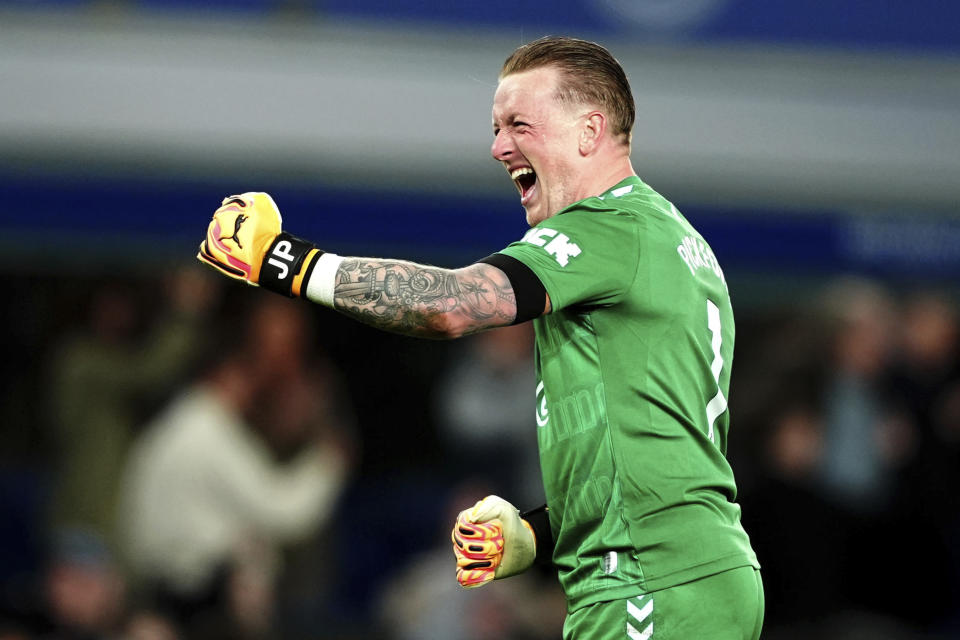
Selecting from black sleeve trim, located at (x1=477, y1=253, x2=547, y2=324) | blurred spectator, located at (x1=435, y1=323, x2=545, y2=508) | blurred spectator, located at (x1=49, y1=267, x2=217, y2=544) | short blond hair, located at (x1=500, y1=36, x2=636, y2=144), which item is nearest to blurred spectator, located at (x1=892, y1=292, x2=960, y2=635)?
blurred spectator, located at (x1=435, y1=323, x2=545, y2=508)

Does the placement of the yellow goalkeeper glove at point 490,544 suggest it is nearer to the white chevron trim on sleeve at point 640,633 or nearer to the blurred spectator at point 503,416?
the white chevron trim on sleeve at point 640,633

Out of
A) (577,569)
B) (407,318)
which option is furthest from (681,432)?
(407,318)

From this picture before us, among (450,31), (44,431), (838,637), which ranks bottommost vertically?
(838,637)

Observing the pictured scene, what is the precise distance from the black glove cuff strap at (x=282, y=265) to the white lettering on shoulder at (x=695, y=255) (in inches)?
36.2

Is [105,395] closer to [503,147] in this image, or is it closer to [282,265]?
[503,147]

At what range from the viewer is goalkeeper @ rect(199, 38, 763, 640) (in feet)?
11.4

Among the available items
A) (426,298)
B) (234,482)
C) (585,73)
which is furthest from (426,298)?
(234,482)

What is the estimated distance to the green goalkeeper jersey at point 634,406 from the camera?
141 inches

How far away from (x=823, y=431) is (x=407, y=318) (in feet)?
23.3

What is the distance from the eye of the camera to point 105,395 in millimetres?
9141

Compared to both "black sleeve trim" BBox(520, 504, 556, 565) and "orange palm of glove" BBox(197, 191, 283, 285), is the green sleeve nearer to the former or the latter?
"orange palm of glove" BBox(197, 191, 283, 285)

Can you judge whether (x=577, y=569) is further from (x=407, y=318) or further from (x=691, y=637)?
(x=407, y=318)

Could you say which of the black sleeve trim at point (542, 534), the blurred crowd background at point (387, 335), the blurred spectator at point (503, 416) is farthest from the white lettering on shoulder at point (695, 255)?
the blurred spectator at point (503, 416)

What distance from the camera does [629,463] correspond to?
3.59 meters
